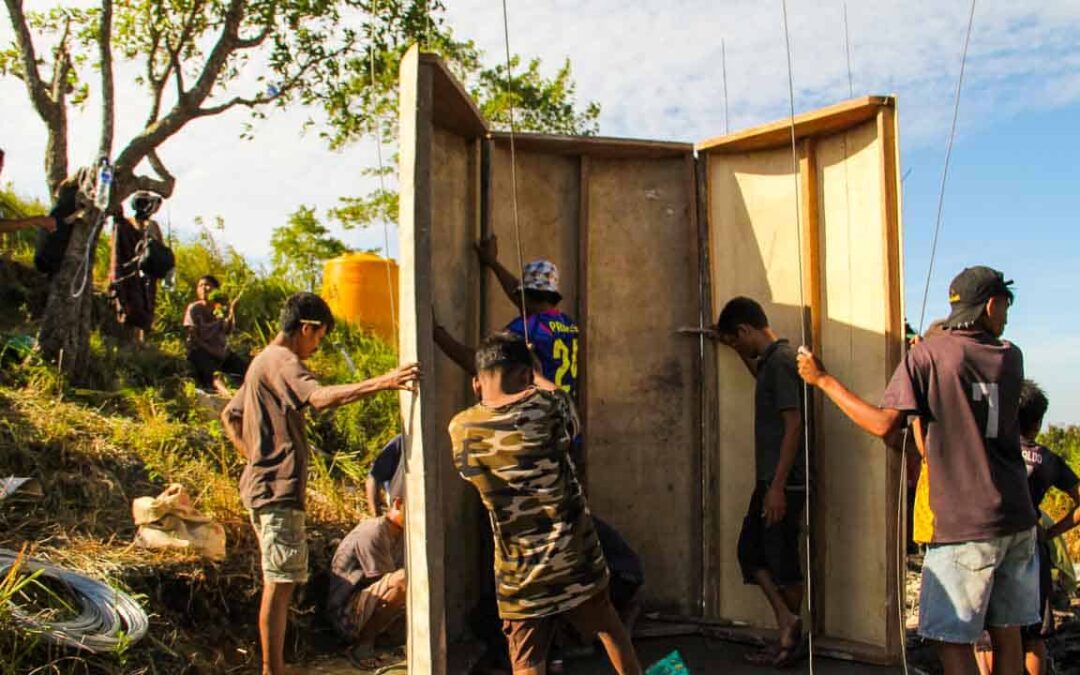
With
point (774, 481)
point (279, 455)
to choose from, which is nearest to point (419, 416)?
point (279, 455)

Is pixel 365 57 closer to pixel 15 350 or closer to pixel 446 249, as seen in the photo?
pixel 15 350

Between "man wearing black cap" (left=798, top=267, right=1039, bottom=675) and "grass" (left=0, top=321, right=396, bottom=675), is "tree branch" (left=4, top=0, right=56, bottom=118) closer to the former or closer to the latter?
"grass" (left=0, top=321, right=396, bottom=675)

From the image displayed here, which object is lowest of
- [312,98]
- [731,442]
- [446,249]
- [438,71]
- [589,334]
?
[731,442]

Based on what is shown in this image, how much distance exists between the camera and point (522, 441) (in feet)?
10.8

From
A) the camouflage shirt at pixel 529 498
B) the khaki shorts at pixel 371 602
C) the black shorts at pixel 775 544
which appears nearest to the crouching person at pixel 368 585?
the khaki shorts at pixel 371 602

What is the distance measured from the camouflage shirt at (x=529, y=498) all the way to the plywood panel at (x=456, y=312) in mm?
1064

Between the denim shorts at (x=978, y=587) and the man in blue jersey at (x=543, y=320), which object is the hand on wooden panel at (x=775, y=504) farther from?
the man in blue jersey at (x=543, y=320)

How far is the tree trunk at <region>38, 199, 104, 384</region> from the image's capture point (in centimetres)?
776

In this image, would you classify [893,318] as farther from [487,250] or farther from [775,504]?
[487,250]

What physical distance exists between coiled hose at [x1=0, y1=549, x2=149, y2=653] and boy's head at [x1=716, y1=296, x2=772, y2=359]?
132 inches

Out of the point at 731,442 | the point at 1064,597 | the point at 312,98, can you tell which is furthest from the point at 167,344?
the point at 1064,597

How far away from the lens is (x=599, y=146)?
5.35 meters

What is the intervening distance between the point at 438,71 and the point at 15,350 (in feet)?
18.5

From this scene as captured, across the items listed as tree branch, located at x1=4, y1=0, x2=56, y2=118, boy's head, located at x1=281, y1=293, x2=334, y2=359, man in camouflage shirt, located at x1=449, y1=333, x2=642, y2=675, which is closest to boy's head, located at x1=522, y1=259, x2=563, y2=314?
boy's head, located at x1=281, y1=293, x2=334, y2=359
